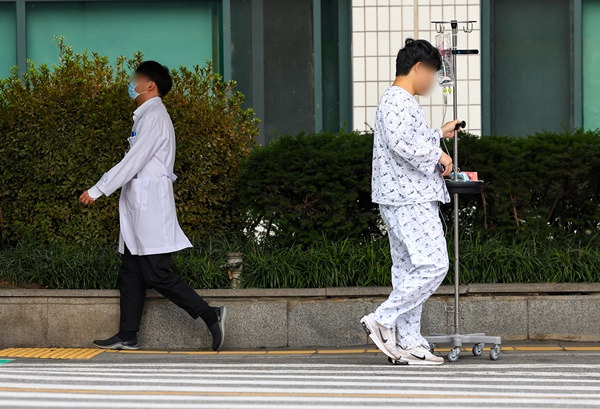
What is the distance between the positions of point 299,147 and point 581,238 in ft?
7.42

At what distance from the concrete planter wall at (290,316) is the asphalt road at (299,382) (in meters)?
0.50

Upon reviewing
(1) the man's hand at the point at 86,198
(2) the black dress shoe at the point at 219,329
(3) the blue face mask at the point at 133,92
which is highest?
(3) the blue face mask at the point at 133,92

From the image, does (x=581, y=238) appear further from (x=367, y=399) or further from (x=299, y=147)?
(x=367, y=399)

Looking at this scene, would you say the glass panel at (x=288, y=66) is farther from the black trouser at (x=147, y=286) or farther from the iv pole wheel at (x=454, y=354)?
the iv pole wheel at (x=454, y=354)

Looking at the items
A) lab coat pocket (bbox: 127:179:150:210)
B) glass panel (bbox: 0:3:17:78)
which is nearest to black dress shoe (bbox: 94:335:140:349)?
lab coat pocket (bbox: 127:179:150:210)

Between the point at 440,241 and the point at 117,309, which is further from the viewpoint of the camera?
the point at 117,309

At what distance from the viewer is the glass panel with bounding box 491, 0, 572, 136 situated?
13797mm

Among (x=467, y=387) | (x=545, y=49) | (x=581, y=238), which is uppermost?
(x=545, y=49)

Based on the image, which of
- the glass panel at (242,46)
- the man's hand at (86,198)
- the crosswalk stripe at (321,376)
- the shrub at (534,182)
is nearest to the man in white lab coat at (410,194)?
the crosswalk stripe at (321,376)

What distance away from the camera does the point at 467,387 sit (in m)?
6.71

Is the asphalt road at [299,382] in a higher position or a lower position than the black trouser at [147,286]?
lower

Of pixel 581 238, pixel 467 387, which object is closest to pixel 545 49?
pixel 581 238

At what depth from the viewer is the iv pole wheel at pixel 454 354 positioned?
25.7 ft

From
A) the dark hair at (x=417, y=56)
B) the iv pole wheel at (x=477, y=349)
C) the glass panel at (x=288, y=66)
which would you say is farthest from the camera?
the glass panel at (x=288, y=66)
